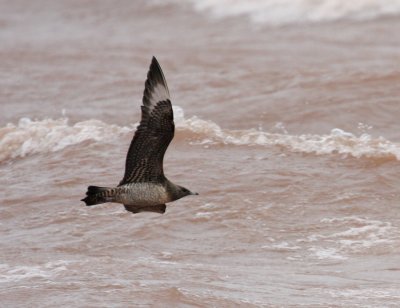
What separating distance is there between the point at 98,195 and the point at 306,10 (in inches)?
488

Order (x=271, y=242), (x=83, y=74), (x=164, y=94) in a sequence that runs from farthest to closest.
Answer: (x=83, y=74), (x=271, y=242), (x=164, y=94)

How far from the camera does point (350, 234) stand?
9359 mm

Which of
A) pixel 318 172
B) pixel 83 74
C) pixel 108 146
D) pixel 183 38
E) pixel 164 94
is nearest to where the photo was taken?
pixel 164 94

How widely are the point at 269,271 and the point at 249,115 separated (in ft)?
15.8

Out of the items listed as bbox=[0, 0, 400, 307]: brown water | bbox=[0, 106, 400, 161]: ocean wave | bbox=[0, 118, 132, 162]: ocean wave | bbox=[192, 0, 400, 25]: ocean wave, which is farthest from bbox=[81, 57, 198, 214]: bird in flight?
bbox=[192, 0, 400, 25]: ocean wave

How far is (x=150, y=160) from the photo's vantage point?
7.68 meters

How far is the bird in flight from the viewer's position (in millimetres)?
7559

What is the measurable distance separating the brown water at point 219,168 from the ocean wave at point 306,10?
24 centimetres

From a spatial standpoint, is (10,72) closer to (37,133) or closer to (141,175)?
(37,133)

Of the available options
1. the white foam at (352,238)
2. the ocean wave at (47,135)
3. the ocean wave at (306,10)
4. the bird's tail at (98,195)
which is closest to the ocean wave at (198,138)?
the ocean wave at (47,135)

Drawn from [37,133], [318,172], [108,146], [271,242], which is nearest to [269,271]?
[271,242]

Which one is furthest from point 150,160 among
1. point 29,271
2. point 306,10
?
point 306,10

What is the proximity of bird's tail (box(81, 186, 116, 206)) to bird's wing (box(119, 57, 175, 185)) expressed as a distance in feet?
0.88

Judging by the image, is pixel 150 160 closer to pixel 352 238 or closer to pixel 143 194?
pixel 143 194
